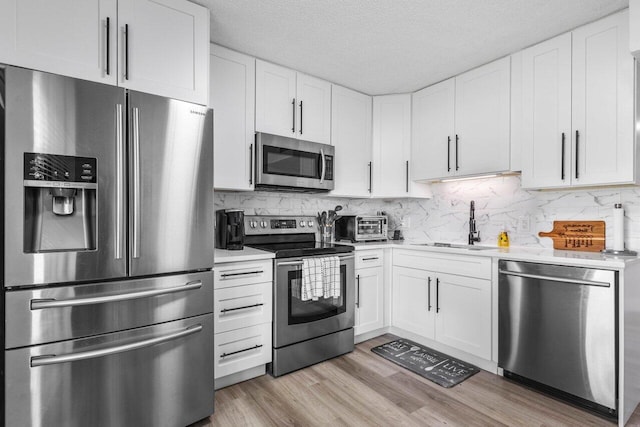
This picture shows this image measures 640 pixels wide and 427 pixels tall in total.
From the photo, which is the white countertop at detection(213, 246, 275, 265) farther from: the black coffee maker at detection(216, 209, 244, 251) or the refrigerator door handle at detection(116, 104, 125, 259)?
the refrigerator door handle at detection(116, 104, 125, 259)

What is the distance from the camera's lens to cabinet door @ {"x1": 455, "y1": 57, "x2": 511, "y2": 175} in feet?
8.75

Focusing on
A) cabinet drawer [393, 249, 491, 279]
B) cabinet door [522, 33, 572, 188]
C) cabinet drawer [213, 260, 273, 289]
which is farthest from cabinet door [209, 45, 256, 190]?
cabinet door [522, 33, 572, 188]

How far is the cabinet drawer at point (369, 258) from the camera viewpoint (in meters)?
2.98

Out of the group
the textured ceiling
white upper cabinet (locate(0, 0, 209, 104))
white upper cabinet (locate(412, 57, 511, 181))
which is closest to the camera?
white upper cabinet (locate(0, 0, 209, 104))

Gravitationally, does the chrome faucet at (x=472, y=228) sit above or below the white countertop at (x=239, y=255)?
above

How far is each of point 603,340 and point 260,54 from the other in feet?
9.87

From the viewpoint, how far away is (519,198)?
285 centimetres

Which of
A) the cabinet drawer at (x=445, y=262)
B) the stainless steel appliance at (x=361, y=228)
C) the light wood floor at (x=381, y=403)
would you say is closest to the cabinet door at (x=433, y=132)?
the stainless steel appliance at (x=361, y=228)

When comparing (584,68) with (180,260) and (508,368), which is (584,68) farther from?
(180,260)

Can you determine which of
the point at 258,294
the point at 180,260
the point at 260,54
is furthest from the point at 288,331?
the point at 260,54

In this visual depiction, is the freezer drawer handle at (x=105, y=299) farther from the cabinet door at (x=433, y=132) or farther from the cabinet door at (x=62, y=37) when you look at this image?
the cabinet door at (x=433, y=132)

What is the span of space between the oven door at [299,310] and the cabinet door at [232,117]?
0.76 metres

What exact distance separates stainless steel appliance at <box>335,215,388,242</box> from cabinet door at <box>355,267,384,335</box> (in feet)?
1.18

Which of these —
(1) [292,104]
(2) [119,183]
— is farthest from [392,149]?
(2) [119,183]
